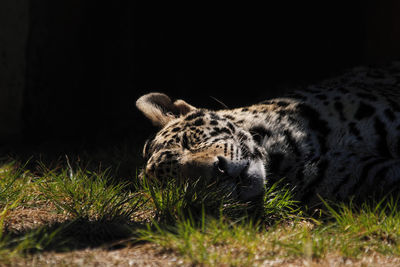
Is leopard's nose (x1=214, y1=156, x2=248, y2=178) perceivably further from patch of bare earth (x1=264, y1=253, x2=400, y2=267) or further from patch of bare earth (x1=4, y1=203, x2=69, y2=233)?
patch of bare earth (x1=4, y1=203, x2=69, y2=233)

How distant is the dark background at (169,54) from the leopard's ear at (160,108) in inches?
76.6

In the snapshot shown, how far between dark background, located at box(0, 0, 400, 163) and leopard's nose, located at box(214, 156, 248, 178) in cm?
314

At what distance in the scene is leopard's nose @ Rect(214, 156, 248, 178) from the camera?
3268 mm

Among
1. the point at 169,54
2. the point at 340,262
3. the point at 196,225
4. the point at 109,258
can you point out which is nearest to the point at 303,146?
the point at 196,225

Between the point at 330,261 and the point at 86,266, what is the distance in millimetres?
1368

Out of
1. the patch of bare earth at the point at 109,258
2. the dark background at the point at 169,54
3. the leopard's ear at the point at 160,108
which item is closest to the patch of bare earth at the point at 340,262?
the patch of bare earth at the point at 109,258

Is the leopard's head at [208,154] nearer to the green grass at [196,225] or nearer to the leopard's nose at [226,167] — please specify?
the leopard's nose at [226,167]

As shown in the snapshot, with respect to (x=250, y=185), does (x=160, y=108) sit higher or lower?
higher

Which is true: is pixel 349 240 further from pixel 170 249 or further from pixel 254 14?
pixel 254 14

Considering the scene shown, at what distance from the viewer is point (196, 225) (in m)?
3.11

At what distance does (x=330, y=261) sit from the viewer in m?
2.59

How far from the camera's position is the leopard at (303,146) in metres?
3.48

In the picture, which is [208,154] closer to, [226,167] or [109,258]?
[226,167]

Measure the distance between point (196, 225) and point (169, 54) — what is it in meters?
5.84
